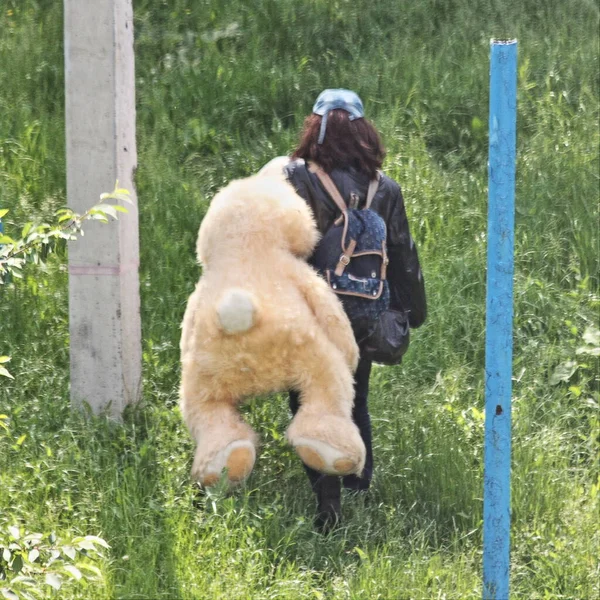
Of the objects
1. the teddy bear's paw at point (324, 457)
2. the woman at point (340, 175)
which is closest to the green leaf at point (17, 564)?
the teddy bear's paw at point (324, 457)

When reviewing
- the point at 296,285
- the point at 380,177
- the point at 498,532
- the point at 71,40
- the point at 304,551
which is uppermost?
the point at 71,40

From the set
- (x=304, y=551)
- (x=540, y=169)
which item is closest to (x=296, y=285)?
(x=304, y=551)

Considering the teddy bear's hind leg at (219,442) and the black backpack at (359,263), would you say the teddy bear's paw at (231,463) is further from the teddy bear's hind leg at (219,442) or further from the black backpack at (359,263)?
the black backpack at (359,263)

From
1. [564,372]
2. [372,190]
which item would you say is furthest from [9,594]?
[564,372]

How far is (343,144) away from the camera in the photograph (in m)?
4.38

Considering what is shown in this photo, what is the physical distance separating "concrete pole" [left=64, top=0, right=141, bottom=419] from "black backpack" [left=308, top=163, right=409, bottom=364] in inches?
40.2

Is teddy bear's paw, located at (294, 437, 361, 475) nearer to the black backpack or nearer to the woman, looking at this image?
the woman

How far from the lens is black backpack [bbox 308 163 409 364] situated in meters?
4.30

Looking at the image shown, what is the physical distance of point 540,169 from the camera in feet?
22.2

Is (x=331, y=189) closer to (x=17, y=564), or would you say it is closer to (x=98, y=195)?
(x=98, y=195)

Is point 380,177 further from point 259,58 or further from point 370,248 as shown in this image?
point 259,58

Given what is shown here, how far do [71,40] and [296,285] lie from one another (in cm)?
159

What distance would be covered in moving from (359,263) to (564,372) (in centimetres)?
172

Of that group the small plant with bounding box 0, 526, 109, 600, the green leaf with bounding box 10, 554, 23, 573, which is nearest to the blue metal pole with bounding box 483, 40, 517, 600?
the small plant with bounding box 0, 526, 109, 600
